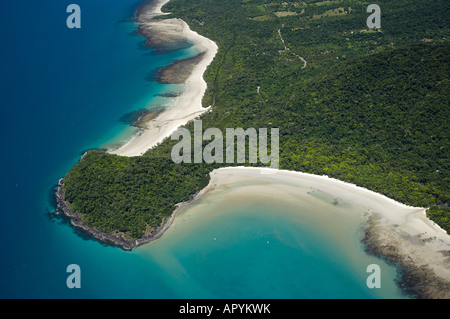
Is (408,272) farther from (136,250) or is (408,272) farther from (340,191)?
(136,250)

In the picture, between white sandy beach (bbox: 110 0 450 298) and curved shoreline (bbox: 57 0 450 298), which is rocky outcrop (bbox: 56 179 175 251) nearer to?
curved shoreline (bbox: 57 0 450 298)

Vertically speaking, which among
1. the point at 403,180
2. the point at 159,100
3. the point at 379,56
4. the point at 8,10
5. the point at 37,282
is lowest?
the point at 37,282

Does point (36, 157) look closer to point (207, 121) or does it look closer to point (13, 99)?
point (13, 99)

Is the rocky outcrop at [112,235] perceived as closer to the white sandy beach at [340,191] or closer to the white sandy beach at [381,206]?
the white sandy beach at [340,191]

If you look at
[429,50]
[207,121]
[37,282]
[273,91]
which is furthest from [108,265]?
[429,50]

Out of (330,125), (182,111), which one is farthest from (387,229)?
(182,111)

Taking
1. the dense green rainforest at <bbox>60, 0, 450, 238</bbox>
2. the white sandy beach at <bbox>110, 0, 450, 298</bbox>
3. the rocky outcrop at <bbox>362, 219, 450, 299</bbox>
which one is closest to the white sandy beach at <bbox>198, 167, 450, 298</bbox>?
the white sandy beach at <bbox>110, 0, 450, 298</bbox>
